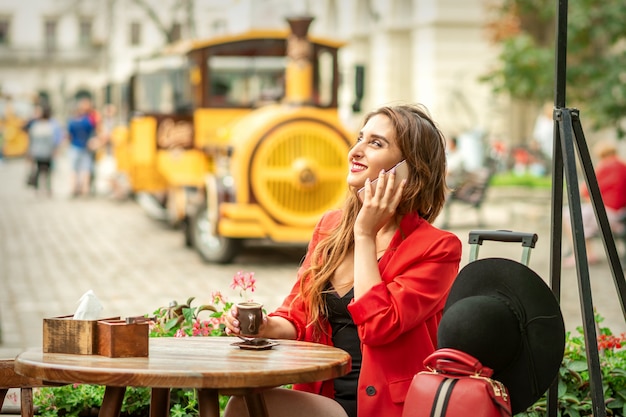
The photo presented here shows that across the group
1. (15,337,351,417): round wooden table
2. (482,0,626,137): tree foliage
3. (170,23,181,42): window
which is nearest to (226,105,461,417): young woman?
(15,337,351,417): round wooden table

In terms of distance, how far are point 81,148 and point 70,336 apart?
72.2 ft

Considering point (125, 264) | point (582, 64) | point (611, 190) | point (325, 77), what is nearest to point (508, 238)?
point (611, 190)

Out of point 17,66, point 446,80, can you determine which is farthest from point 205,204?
point 17,66

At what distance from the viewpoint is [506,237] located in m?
4.40

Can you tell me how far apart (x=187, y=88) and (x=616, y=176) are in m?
6.06

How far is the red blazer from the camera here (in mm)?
3926

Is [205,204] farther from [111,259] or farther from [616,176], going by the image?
[616,176]

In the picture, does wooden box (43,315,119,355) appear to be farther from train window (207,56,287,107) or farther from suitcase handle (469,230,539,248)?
train window (207,56,287,107)

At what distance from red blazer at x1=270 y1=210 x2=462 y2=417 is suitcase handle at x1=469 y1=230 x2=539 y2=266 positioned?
30cm

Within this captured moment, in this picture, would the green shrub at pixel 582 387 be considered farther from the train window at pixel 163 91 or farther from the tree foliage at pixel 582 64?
the train window at pixel 163 91

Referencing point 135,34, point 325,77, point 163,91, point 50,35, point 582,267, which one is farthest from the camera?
point 50,35

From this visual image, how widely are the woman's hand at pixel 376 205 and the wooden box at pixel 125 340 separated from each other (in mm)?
786

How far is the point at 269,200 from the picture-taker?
14.2 metres

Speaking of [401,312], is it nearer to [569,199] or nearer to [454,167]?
[569,199]
